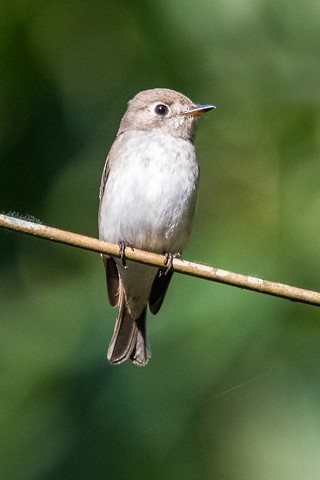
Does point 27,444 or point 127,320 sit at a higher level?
point 127,320

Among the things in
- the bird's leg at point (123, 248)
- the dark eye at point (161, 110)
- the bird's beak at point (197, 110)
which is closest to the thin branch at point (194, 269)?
the bird's leg at point (123, 248)

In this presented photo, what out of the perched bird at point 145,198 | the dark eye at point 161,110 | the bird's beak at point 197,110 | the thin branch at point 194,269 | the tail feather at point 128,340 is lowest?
the thin branch at point 194,269

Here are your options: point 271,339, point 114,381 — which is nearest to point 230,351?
point 271,339

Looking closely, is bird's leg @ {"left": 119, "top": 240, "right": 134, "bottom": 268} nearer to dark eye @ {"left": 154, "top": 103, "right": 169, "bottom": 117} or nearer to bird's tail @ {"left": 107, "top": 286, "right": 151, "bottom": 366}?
bird's tail @ {"left": 107, "top": 286, "right": 151, "bottom": 366}

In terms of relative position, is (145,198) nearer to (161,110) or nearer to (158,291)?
(158,291)

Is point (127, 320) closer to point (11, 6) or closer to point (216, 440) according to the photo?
point (216, 440)

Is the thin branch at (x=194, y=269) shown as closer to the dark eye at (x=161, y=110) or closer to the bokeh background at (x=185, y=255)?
the bokeh background at (x=185, y=255)
